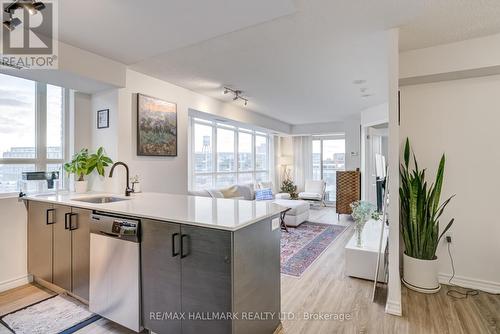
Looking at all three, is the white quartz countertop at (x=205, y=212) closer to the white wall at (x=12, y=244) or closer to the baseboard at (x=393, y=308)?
the white wall at (x=12, y=244)

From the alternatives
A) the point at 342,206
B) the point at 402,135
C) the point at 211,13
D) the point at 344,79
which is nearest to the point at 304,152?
the point at 342,206

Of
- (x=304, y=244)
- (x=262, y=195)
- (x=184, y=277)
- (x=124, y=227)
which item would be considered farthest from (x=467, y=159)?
(x=262, y=195)

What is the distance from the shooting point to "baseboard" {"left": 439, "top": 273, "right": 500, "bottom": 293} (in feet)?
8.63

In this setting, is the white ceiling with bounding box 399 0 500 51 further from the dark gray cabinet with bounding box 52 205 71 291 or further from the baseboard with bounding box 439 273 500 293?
the dark gray cabinet with bounding box 52 205 71 291

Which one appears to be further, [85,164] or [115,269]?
[85,164]

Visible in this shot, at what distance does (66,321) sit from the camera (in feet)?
7.06

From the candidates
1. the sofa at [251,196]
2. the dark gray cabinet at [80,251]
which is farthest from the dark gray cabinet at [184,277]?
the sofa at [251,196]

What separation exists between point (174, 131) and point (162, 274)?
8.14ft

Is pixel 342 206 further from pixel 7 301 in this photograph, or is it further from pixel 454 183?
pixel 7 301

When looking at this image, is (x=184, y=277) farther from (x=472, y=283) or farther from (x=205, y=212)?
(x=472, y=283)

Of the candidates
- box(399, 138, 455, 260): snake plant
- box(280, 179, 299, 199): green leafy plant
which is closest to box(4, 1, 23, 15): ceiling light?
box(399, 138, 455, 260): snake plant

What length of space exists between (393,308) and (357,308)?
0.30m

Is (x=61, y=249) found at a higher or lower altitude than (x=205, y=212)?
lower

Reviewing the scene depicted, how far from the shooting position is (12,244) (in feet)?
8.84
